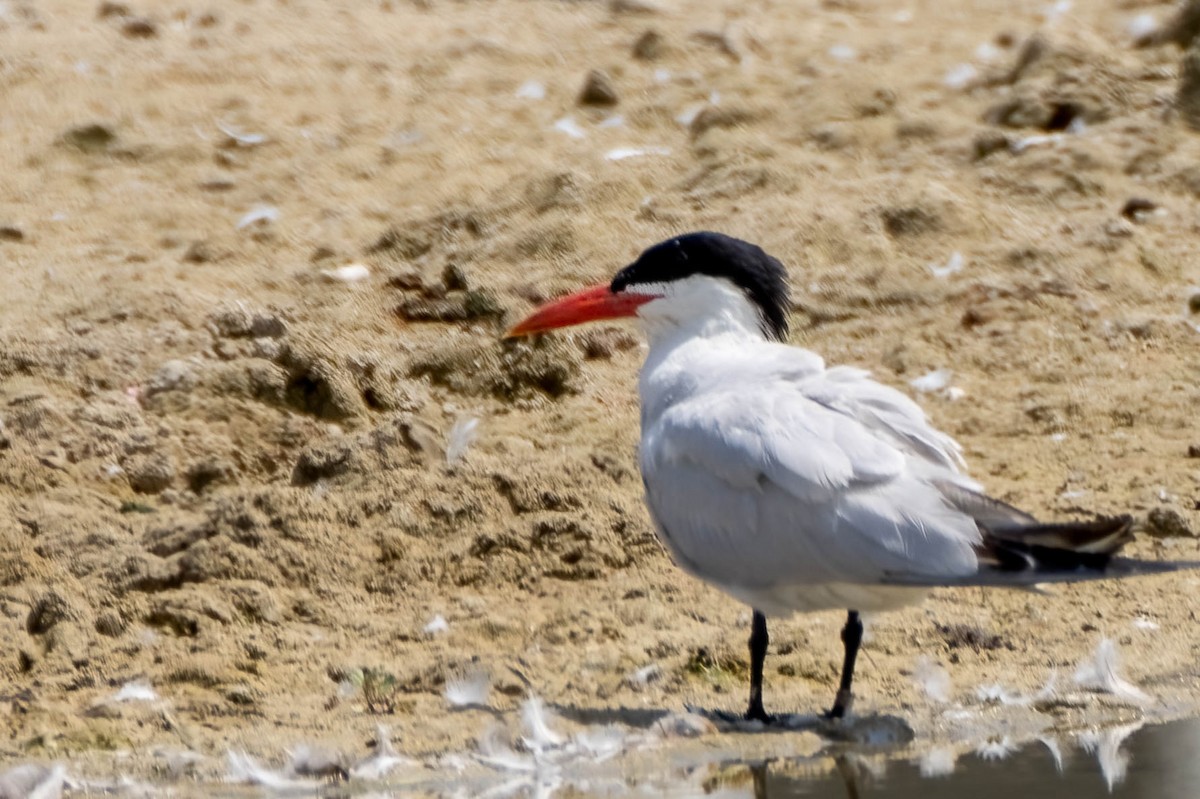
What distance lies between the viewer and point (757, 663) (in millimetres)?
5102

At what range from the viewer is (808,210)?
8250 mm

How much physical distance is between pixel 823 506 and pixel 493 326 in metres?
2.92

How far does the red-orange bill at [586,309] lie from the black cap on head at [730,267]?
0.11 m

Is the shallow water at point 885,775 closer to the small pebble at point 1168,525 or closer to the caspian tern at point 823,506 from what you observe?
the caspian tern at point 823,506

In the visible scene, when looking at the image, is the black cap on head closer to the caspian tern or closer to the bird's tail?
the caspian tern

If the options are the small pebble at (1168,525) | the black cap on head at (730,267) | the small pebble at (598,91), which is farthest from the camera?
the small pebble at (598,91)

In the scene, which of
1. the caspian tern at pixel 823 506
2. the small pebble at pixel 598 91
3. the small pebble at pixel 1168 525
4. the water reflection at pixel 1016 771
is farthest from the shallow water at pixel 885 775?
the small pebble at pixel 598 91

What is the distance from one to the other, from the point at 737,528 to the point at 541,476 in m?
1.40

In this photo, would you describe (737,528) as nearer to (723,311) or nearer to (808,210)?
(723,311)

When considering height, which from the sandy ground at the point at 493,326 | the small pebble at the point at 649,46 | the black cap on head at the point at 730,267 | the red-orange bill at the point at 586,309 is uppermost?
the black cap on head at the point at 730,267

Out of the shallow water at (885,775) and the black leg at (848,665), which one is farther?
the black leg at (848,665)

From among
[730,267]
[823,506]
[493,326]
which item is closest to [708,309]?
[730,267]

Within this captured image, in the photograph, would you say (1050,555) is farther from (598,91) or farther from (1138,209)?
(598,91)

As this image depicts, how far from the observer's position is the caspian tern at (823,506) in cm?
470
